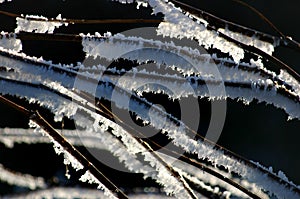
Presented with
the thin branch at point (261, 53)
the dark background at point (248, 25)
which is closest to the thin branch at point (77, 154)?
the thin branch at point (261, 53)

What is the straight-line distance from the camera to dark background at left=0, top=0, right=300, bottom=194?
2.39 m

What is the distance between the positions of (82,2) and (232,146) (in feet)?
3.38

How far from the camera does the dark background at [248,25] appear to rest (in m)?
2.39

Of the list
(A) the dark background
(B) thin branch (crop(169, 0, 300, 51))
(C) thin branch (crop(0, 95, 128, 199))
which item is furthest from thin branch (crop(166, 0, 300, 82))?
(A) the dark background

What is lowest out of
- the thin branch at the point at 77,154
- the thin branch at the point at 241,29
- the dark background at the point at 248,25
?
the thin branch at the point at 77,154

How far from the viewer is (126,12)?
2.57 metres

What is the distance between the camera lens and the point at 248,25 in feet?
8.29

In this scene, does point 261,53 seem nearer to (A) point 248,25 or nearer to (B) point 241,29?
(B) point 241,29

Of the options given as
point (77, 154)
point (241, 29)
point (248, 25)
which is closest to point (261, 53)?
point (241, 29)

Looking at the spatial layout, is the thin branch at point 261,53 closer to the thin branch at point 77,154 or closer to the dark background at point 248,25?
the thin branch at point 77,154

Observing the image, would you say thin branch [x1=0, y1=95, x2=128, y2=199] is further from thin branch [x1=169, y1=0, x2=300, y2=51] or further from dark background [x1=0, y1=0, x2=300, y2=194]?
dark background [x1=0, y1=0, x2=300, y2=194]

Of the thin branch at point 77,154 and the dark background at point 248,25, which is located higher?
the dark background at point 248,25

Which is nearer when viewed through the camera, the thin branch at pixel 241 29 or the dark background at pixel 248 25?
the thin branch at pixel 241 29

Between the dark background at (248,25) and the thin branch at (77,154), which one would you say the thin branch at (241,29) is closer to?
the thin branch at (77,154)
